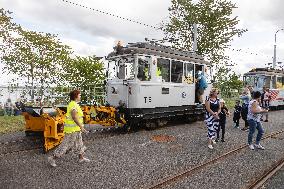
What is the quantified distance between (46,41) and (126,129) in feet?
51.4

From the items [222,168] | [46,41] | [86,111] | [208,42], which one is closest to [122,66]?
[86,111]

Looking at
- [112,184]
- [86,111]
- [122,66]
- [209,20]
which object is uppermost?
[209,20]

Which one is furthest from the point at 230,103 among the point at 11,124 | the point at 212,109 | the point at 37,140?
the point at 37,140

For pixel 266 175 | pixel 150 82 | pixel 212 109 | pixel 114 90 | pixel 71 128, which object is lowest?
pixel 266 175

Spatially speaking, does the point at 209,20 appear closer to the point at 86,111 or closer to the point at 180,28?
the point at 180,28

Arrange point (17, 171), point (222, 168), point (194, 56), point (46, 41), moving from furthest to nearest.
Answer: point (46, 41), point (194, 56), point (222, 168), point (17, 171)

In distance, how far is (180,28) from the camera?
94.0 feet

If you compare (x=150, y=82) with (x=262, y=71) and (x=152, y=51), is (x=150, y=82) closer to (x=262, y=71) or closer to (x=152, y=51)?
(x=152, y=51)

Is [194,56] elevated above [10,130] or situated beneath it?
elevated above

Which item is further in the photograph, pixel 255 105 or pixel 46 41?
pixel 46 41

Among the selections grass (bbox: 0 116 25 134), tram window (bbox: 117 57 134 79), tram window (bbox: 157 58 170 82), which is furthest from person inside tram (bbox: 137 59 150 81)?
grass (bbox: 0 116 25 134)

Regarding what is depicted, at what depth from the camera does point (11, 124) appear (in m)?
12.7

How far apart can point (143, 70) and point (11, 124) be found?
579 cm

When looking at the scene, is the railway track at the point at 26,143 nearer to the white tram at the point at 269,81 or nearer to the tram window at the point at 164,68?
the tram window at the point at 164,68
